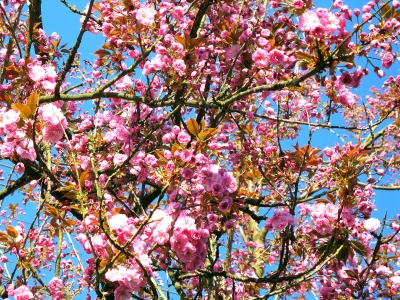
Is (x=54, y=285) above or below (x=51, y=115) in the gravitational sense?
below

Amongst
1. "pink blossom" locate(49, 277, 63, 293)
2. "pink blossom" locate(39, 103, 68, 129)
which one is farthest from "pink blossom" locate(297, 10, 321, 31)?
"pink blossom" locate(49, 277, 63, 293)

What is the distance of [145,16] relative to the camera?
8.71 ft

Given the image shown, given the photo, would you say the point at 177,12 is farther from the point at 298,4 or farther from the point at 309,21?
the point at 309,21

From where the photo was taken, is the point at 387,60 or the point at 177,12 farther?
the point at 177,12

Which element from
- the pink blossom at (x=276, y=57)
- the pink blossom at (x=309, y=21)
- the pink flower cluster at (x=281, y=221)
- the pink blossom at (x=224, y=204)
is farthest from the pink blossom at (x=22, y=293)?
the pink blossom at (x=309, y=21)

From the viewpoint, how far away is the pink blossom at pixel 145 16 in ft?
8.65

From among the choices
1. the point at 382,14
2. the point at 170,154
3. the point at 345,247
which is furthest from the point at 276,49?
the point at 345,247

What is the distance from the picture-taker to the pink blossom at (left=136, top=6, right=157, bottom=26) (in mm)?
2637

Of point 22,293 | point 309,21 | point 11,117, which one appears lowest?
point 22,293

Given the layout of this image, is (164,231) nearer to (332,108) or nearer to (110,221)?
(110,221)

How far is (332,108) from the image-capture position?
3113 millimetres

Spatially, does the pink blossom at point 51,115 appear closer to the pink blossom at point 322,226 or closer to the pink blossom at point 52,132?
the pink blossom at point 52,132

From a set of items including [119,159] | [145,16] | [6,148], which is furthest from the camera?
[119,159]

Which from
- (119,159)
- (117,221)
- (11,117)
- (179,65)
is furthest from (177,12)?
(117,221)
